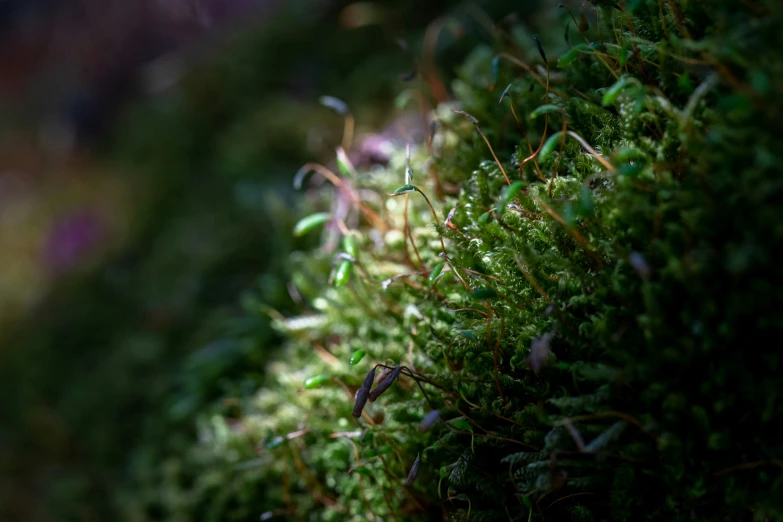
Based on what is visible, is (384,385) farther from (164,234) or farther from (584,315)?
(164,234)

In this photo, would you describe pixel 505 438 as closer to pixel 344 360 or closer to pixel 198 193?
pixel 344 360

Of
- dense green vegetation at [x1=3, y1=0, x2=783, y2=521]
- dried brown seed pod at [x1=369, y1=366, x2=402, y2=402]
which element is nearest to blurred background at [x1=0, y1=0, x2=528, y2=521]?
dense green vegetation at [x1=3, y1=0, x2=783, y2=521]

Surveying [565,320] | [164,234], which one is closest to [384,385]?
[565,320]

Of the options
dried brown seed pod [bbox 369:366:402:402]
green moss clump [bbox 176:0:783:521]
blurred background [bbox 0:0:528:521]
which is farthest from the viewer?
blurred background [bbox 0:0:528:521]

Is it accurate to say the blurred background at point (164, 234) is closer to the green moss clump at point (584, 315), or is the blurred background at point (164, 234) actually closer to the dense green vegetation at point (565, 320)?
the dense green vegetation at point (565, 320)

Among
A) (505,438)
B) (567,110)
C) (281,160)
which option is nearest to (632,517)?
(505,438)

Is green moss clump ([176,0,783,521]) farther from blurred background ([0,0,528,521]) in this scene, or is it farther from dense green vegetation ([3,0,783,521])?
blurred background ([0,0,528,521])

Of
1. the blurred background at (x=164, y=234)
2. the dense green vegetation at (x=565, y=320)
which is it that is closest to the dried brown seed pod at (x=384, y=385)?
the dense green vegetation at (x=565, y=320)

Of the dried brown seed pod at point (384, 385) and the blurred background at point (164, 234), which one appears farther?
the blurred background at point (164, 234)
